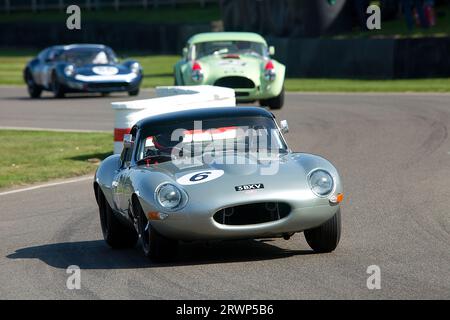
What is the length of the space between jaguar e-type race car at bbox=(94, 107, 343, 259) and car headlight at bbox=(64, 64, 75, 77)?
1823 centimetres

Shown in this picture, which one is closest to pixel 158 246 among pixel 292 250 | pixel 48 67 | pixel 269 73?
pixel 292 250

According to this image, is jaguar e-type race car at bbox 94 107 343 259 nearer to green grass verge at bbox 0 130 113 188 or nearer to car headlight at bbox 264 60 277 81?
green grass verge at bbox 0 130 113 188

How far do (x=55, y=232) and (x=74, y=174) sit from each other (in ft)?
15.4

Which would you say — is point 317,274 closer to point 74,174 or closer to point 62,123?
point 74,174

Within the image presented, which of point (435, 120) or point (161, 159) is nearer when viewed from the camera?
point (161, 159)

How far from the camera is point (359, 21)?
33719 mm

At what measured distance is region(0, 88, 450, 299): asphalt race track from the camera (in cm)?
778

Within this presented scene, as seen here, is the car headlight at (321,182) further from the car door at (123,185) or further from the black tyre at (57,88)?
the black tyre at (57,88)

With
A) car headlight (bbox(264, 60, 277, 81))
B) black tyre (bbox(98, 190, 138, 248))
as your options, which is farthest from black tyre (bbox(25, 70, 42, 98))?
black tyre (bbox(98, 190, 138, 248))

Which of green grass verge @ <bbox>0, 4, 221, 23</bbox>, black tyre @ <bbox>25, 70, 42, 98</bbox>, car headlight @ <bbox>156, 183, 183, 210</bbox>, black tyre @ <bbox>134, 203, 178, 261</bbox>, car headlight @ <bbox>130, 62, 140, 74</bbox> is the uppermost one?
car headlight @ <bbox>156, 183, 183, 210</bbox>

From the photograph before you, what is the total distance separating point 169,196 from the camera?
8.78m

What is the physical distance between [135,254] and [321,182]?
1.67 metres

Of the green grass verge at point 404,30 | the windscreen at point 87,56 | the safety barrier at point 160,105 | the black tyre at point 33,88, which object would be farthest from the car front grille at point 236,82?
the black tyre at point 33,88

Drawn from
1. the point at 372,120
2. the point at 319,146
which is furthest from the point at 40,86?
the point at 319,146
